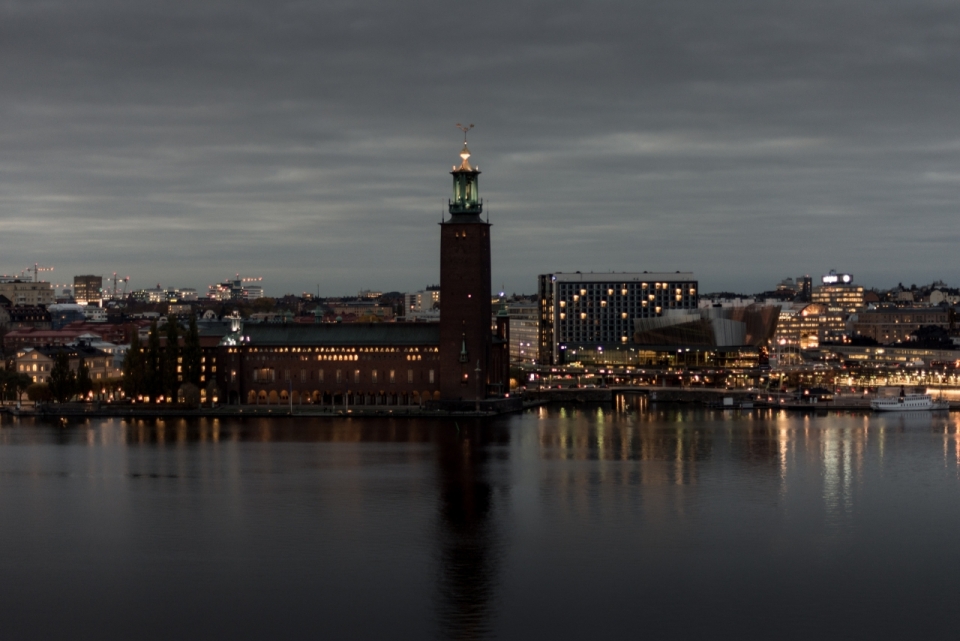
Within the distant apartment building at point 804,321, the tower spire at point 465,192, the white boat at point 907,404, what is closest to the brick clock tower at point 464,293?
the tower spire at point 465,192

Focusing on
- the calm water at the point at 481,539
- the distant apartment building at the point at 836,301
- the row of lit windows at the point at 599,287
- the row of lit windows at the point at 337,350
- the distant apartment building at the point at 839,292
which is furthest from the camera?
the distant apartment building at the point at 839,292

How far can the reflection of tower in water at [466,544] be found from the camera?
2409 cm

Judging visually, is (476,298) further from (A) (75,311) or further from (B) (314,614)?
(A) (75,311)

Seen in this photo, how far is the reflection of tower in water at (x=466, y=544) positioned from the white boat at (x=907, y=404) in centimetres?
2801

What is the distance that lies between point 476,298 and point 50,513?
101 ft

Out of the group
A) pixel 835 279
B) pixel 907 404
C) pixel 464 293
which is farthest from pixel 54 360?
pixel 835 279

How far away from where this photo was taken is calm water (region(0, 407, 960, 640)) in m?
24.0

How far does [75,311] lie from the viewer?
13575cm

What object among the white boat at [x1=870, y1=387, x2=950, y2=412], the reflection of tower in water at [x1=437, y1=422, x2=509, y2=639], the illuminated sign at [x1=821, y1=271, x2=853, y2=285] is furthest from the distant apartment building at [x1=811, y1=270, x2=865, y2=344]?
the reflection of tower in water at [x1=437, y1=422, x2=509, y2=639]

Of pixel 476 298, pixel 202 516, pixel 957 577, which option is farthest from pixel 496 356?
pixel 957 577

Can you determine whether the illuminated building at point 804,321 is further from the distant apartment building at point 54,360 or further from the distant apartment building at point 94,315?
the distant apartment building at point 54,360

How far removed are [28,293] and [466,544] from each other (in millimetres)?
144868

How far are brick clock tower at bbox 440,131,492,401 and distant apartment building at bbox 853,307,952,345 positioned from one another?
224 feet

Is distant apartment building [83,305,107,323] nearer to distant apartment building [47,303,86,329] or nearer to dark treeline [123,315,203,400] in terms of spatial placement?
distant apartment building [47,303,86,329]
